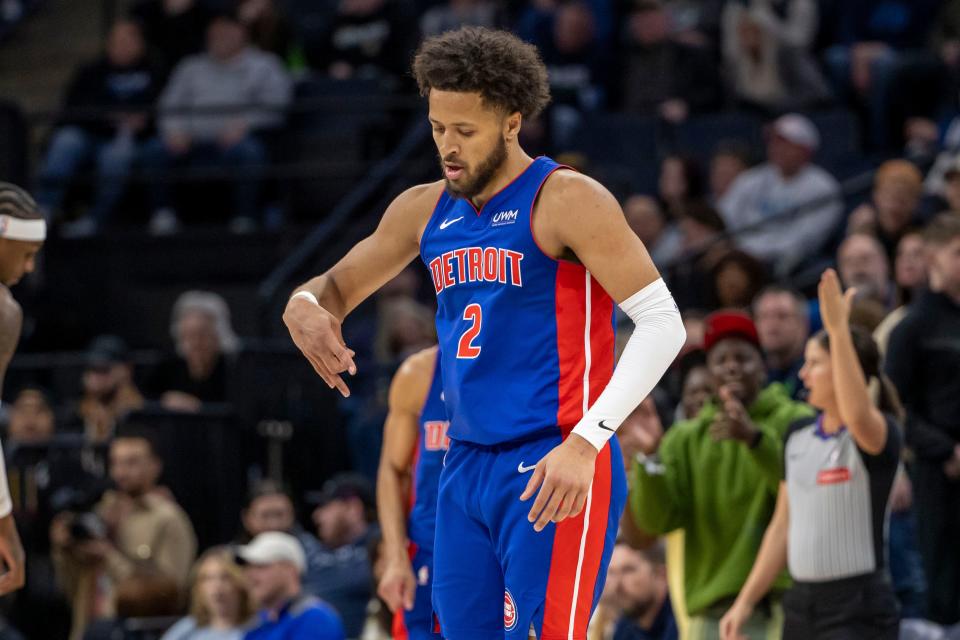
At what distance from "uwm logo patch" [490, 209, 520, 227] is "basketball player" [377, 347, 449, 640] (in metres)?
1.92

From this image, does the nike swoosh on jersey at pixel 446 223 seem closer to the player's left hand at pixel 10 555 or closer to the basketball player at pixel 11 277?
the basketball player at pixel 11 277

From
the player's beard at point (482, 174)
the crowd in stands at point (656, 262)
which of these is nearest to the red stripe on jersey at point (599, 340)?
the player's beard at point (482, 174)

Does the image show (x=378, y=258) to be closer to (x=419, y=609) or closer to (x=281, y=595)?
(x=419, y=609)

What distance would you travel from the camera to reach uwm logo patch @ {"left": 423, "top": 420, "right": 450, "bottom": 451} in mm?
6559

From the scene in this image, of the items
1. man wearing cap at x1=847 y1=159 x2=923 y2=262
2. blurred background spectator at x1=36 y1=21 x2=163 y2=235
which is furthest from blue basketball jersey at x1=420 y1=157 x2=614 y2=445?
blurred background spectator at x1=36 y1=21 x2=163 y2=235

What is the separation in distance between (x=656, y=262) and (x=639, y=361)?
651 centimetres

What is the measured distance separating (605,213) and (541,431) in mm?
612

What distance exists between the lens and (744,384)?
6.88 metres

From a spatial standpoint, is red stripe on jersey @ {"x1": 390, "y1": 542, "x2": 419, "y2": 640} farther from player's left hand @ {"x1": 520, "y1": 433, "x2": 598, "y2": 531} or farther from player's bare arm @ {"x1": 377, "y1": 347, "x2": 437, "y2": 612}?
player's left hand @ {"x1": 520, "y1": 433, "x2": 598, "y2": 531}

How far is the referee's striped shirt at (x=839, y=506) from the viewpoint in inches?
238

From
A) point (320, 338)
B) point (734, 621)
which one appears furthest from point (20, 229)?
point (734, 621)

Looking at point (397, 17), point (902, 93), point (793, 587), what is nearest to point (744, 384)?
point (793, 587)

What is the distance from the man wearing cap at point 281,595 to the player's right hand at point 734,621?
2746 millimetres

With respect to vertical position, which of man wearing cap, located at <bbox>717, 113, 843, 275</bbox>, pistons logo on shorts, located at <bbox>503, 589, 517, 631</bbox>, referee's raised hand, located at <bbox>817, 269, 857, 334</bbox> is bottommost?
pistons logo on shorts, located at <bbox>503, 589, 517, 631</bbox>
